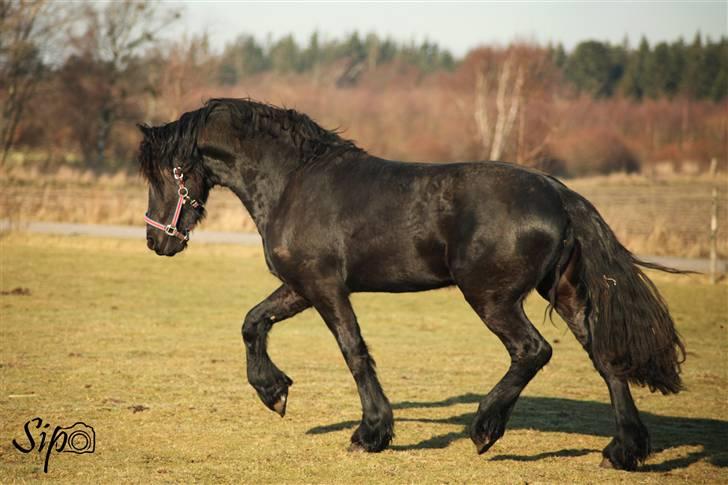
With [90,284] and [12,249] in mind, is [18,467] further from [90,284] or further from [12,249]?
[12,249]

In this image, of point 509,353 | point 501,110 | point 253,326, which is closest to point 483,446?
point 509,353

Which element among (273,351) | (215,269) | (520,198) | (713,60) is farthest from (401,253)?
(713,60)

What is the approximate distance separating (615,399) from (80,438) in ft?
12.9

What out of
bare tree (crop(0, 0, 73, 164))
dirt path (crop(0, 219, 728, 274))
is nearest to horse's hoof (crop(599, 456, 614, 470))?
dirt path (crop(0, 219, 728, 274))

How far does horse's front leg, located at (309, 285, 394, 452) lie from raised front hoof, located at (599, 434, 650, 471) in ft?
5.18

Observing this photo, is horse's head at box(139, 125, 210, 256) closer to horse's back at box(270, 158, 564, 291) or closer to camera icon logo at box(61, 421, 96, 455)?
horse's back at box(270, 158, 564, 291)

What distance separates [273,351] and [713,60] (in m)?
55.9

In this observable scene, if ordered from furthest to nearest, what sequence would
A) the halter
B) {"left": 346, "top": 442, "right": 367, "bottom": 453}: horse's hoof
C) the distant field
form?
the distant field → the halter → {"left": 346, "top": 442, "right": 367, "bottom": 453}: horse's hoof

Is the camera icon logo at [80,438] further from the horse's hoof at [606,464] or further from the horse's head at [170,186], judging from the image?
the horse's hoof at [606,464]

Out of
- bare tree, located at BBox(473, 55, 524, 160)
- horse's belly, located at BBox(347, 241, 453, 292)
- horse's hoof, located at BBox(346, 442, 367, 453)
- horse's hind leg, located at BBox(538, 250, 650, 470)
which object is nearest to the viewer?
horse's hind leg, located at BBox(538, 250, 650, 470)

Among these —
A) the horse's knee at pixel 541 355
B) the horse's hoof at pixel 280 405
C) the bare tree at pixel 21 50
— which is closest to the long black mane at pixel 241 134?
the horse's hoof at pixel 280 405

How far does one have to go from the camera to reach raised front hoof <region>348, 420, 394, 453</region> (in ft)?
21.7

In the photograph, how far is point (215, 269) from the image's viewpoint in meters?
20.3

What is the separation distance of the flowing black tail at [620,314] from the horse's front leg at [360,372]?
5.29ft
